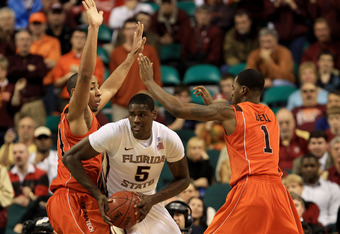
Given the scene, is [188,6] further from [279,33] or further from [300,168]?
[300,168]

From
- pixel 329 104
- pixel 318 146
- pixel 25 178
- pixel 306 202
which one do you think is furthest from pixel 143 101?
pixel 329 104

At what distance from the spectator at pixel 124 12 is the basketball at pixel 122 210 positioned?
25.4 feet

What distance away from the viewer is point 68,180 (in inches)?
253

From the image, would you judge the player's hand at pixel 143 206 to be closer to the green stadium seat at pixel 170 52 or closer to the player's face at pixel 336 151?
the player's face at pixel 336 151

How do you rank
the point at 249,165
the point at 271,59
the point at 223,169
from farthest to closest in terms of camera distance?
1. the point at 271,59
2. the point at 223,169
3. the point at 249,165

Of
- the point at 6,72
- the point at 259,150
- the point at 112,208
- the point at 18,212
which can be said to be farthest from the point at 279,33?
the point at 112,208

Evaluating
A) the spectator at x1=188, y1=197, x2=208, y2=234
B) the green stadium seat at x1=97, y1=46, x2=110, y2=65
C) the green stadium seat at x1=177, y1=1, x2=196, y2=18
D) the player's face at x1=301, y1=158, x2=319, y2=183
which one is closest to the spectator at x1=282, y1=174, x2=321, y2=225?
the player's face at x1=301, y1=158, x2=319, y2=183

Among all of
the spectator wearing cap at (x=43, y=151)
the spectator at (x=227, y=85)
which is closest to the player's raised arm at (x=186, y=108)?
the spectator wearing cap at (x=43, y=151)

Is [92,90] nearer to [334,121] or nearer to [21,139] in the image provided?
[21,139]

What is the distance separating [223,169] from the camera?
9969mm

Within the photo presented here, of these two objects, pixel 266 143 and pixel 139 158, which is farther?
pixel 266 143

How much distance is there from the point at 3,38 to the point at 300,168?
6564 millimetres

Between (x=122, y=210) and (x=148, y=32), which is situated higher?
(x=148, y=32)

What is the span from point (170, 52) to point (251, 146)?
23.9 ft
